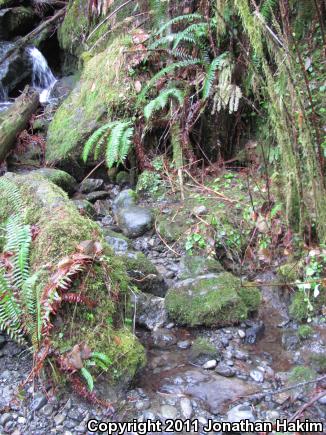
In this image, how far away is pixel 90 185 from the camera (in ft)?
19.7

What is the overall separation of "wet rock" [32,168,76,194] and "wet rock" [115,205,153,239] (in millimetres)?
1011

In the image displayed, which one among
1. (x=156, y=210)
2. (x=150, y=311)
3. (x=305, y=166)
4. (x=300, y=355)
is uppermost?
(x=305, y=166)

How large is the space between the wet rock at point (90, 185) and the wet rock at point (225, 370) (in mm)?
3563

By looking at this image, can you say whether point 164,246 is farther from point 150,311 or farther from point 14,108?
point 14,108

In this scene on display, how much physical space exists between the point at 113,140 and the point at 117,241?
144 cm

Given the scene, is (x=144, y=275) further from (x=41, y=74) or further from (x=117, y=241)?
(x=41, y=74)

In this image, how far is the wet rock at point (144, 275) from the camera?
3.87 m

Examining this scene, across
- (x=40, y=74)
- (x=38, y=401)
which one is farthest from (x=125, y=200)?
(x=40, y=74)

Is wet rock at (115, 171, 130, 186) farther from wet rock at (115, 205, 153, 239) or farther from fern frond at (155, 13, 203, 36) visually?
fern frond at (155, 13, 203, 36)

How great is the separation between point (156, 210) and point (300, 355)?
2579 millimetres

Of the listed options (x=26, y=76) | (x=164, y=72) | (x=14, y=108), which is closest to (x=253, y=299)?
(x=164, y=72)

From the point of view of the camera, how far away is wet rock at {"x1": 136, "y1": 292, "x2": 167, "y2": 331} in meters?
3.50

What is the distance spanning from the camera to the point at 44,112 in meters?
7.83

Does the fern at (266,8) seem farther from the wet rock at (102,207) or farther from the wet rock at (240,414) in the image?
the wet rock at (240,414)
